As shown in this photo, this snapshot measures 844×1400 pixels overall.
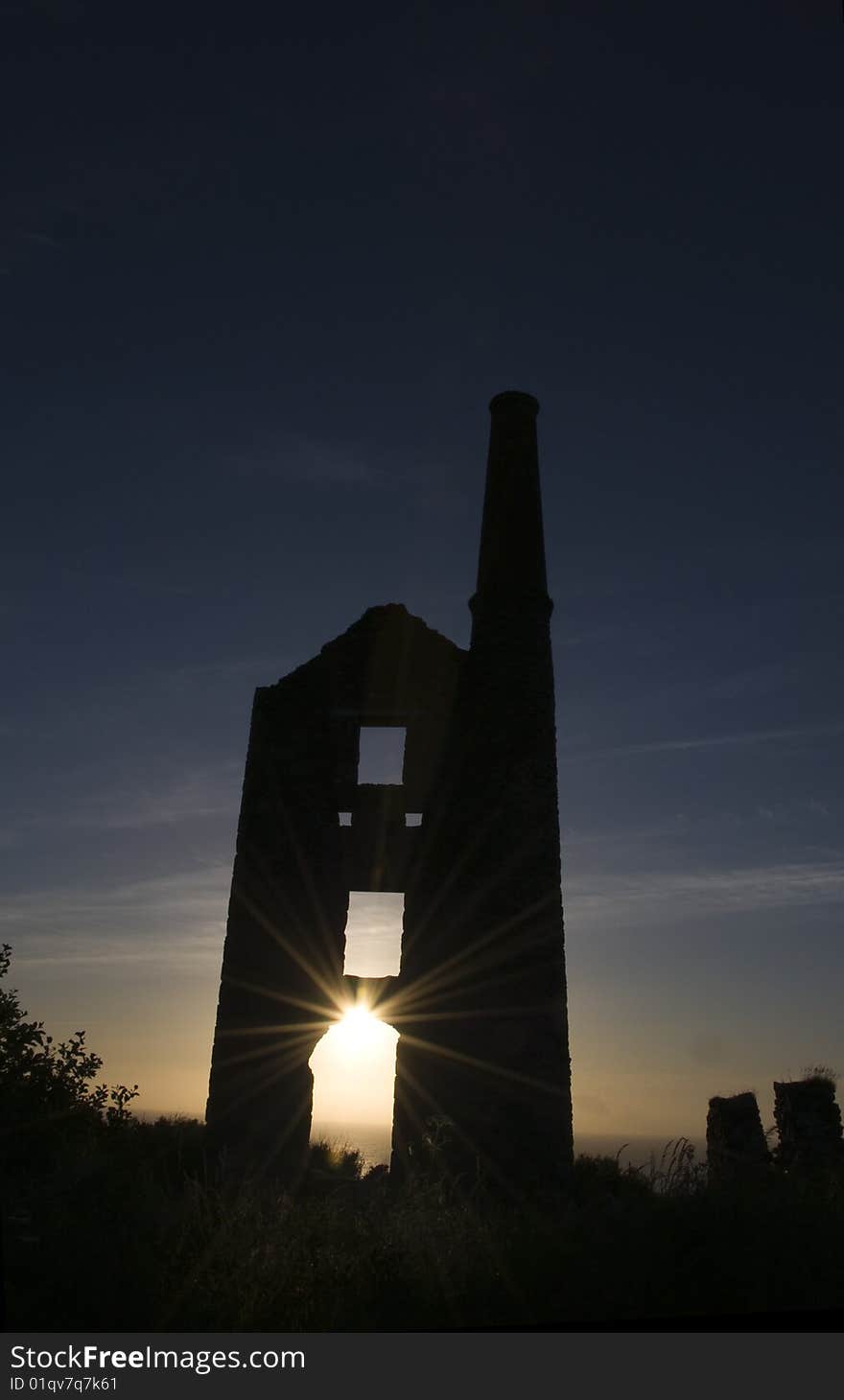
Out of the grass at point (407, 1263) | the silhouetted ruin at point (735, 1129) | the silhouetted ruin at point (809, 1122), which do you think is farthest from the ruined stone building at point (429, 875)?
the grass at point (407, 1263)

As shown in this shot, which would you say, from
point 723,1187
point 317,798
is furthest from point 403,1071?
point 723,1187

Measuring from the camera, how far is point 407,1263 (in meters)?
6.13

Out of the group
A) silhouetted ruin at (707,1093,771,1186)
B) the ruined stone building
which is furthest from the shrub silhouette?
silhouetted ruin at (707,1093,771,1186)

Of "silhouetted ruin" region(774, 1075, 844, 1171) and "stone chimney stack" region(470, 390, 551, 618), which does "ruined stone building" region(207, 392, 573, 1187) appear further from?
"silhouetted ruin" region(774, 1075, 844, 1171)

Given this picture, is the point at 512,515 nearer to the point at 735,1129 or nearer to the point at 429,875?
the point at 429,875

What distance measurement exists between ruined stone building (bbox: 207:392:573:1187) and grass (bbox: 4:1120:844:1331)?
15.9ft

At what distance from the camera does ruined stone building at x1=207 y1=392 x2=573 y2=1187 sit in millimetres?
12414

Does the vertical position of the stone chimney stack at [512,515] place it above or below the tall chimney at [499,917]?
above

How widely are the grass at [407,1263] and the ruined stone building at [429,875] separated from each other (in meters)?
4.84

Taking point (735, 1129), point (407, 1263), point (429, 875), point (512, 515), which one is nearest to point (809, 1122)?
point (735, 1129)

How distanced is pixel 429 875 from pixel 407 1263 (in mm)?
7950

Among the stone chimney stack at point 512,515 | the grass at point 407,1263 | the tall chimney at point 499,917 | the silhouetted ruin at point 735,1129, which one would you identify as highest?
the stone chimney stack at point 512,515

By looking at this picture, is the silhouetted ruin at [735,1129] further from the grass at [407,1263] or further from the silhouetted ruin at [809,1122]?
the grass at [407,1263]

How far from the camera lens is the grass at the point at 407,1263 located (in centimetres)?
564
